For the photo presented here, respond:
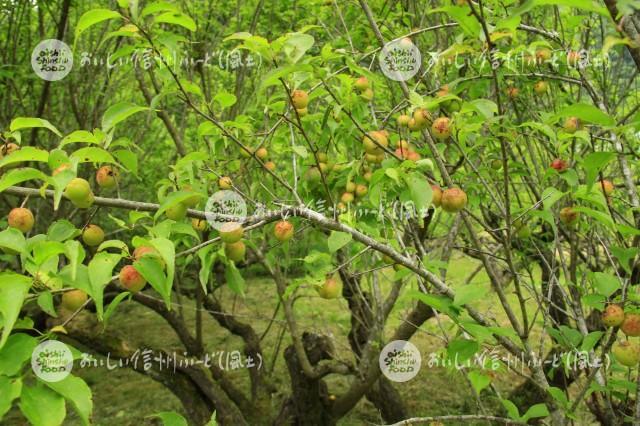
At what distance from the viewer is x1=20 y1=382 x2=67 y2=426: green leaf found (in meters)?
1.03

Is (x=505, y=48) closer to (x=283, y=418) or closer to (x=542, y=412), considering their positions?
(x=542, y=412)

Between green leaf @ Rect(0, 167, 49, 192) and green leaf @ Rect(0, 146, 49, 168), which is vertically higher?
green leaf @ Rect(0, 146, 49, 168)

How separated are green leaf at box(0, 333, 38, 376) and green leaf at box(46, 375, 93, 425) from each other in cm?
7

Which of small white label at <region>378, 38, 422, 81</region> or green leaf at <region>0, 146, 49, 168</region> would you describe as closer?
green leaf at <region>0, 146, 49, 168</region>

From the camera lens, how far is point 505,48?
2430 millimetres

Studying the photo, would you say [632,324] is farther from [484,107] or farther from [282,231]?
[282,231]

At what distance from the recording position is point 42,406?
1.05 m

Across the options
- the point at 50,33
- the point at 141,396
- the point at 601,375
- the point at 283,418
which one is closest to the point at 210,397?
the point at 283,418

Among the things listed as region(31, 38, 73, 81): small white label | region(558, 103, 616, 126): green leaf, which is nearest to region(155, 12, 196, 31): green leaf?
region(558, 103, 616, 126): green leaf

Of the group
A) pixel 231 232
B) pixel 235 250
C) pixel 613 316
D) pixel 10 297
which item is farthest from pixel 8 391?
pixel 613 316

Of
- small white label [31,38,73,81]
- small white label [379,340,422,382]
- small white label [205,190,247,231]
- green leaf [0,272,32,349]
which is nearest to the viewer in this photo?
green leaf [0,272,32,349]

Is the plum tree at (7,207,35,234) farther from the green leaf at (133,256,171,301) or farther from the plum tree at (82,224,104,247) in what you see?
the green leaf at (133,256,171,301)

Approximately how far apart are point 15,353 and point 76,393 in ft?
0.50

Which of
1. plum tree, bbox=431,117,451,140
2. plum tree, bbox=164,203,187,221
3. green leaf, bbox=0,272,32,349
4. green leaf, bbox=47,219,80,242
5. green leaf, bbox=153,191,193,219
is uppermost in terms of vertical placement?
plum tree, bbox=431,117,451,140
